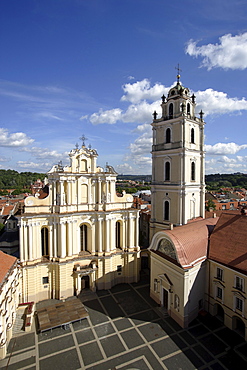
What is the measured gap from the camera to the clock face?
21.6 m

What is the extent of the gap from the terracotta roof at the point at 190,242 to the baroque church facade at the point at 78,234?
27.2 feet

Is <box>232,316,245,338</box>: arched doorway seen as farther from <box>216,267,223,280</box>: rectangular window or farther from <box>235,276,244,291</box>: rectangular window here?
<box>216,267,223,280</box>: rectangular window

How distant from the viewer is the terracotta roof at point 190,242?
20.6 meters

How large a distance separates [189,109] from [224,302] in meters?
22.3

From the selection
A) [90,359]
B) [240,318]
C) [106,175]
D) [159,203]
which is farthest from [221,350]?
[106,175]

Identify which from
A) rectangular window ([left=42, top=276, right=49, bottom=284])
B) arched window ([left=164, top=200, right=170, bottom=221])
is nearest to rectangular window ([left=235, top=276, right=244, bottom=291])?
arched window ([left=164, top=200, right=170, bottom=221])

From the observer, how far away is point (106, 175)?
27.9m

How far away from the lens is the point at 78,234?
27391 millimetres

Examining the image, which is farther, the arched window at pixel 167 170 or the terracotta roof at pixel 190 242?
the arched window at pixel 167 170

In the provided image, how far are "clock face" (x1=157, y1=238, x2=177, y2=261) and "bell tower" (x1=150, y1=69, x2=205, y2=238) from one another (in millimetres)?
3204

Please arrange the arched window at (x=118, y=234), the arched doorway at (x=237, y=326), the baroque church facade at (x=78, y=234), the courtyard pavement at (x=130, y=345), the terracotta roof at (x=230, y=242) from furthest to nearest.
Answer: the arched window at (x=118, y=234)
the baroque church facade at (x=78, y=234)
the terracotta roof at (x=230, y=242)
the arched doorway at (x=237, y=326)
the courtyard pavement at (x=130, y=345)

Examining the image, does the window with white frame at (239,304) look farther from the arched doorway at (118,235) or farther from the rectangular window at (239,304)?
the arched doorway at (118,235)

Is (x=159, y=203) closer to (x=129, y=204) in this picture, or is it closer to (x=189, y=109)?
(x=129, y=204)

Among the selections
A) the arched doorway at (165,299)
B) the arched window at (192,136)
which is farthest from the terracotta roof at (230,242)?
the arched window at (192,136)
